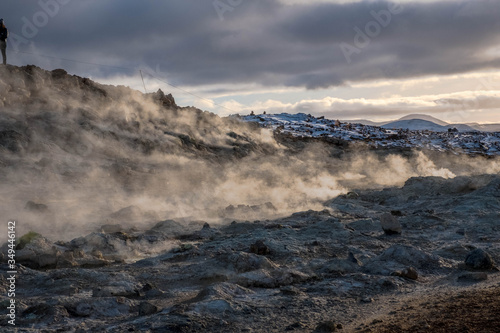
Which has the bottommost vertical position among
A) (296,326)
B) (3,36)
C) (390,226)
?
(296,326)

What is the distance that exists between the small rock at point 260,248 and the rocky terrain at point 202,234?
0.12ft

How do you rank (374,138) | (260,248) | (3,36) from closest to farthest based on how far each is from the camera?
(260,248) → (3,36) → (374,138)

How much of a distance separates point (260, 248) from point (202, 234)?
8.03 feet

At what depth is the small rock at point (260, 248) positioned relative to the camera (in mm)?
8266

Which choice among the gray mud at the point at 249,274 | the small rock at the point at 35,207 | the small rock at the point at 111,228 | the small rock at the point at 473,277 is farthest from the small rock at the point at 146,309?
the small rock at the point at 35,207

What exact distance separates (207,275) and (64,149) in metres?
13.7

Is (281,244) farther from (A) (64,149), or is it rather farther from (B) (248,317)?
(A) (64,149)

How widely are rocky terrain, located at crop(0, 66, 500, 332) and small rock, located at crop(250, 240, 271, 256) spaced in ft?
0.12

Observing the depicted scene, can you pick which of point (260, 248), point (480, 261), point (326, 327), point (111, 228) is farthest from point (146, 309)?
point (111, 228)

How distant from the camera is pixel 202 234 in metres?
10.4

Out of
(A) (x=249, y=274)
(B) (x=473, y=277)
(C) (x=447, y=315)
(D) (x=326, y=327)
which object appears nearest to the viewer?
(D) (x=326, y=327)

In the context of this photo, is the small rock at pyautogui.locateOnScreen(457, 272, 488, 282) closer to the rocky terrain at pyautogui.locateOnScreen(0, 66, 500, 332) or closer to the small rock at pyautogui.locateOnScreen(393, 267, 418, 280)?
the rocky terrain at pyautogui.locateOnScreen(0, 66, 500, 332)

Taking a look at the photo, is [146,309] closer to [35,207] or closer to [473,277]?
[473,277]

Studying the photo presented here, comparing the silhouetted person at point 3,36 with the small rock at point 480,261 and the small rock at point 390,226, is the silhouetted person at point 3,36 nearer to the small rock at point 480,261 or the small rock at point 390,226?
the small rock at point 390,226
